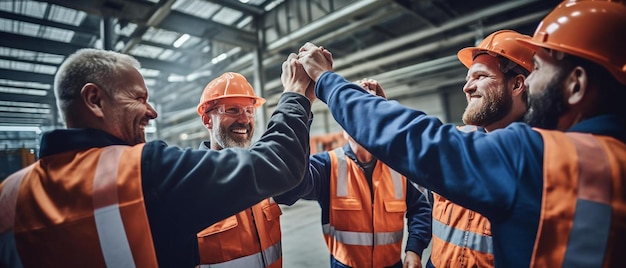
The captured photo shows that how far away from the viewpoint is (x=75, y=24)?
19.7ft

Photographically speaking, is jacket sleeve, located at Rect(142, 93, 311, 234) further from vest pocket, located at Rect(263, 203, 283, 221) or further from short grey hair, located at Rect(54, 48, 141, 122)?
vest pocket, located at Rect(263, 203, 283, 221)

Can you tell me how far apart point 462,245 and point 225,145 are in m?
1.54

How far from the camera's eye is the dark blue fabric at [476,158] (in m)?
0.77

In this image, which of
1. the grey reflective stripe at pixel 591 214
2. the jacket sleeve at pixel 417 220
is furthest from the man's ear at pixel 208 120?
the grey reflective stripe at pixel 591 214

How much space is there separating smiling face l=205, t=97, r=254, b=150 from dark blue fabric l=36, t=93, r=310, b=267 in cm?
102

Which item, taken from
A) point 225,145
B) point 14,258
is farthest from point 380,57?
point 14,258

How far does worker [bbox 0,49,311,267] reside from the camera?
795 millimetres

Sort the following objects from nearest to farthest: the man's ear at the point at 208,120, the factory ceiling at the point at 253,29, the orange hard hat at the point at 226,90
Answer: the orange hard hat at the point at 226,90 < the man's ear at the point at 208,120 < the factory ceiling at the point at 253,29

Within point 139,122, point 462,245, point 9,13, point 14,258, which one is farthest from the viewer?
point 9,13

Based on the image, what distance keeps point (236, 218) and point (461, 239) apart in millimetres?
1196

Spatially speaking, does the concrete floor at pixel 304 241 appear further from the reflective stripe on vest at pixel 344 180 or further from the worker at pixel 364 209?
the reflective stripe on vest at pixel 344 180

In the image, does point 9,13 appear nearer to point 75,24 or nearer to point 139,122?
point 75,24

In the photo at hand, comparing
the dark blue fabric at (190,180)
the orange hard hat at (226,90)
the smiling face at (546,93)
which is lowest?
the dark blue fabric at (190,180)

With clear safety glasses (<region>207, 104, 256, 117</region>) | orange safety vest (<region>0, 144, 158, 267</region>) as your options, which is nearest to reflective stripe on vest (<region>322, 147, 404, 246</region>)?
clear safety glasses (<region>207, 104, 256, 117</region>)
